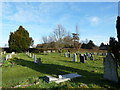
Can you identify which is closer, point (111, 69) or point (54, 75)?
point (111, 69)

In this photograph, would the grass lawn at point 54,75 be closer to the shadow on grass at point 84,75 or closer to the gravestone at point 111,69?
the shadow on grass at point 84,75

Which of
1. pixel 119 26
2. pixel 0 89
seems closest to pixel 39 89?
pixel 0 89

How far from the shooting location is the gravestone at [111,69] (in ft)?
21.7

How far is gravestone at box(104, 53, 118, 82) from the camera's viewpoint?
21.7ft

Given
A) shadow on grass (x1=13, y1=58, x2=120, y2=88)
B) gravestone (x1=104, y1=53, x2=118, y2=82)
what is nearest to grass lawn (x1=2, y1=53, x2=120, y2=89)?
shadow on grass (x1=13, y1=58, x2=120, y2=88)

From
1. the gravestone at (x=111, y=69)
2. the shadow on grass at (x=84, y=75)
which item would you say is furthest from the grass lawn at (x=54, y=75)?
the gravestone at (x=111, y=69)

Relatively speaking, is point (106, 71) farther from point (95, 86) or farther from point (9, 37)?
point (9, 37)

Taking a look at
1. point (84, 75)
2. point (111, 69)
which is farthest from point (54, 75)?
point (111, 69)

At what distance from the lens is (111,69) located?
22.3ft

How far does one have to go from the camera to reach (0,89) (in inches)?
244

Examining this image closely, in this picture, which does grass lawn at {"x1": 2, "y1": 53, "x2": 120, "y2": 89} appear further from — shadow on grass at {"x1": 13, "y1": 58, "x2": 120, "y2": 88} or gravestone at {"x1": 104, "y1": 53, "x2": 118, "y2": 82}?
gravestone at {"x1": 104, "y1": 53, "x2": 118, "y2": 82}

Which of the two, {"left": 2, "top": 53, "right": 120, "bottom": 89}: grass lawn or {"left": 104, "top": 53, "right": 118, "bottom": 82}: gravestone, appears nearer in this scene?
{"left": 2, "top": 53, "right": 120, "bottom": 89}: grass lawn

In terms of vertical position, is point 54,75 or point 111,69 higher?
point 111,69

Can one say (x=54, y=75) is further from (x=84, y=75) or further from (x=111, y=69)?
(x=111, y=69)
